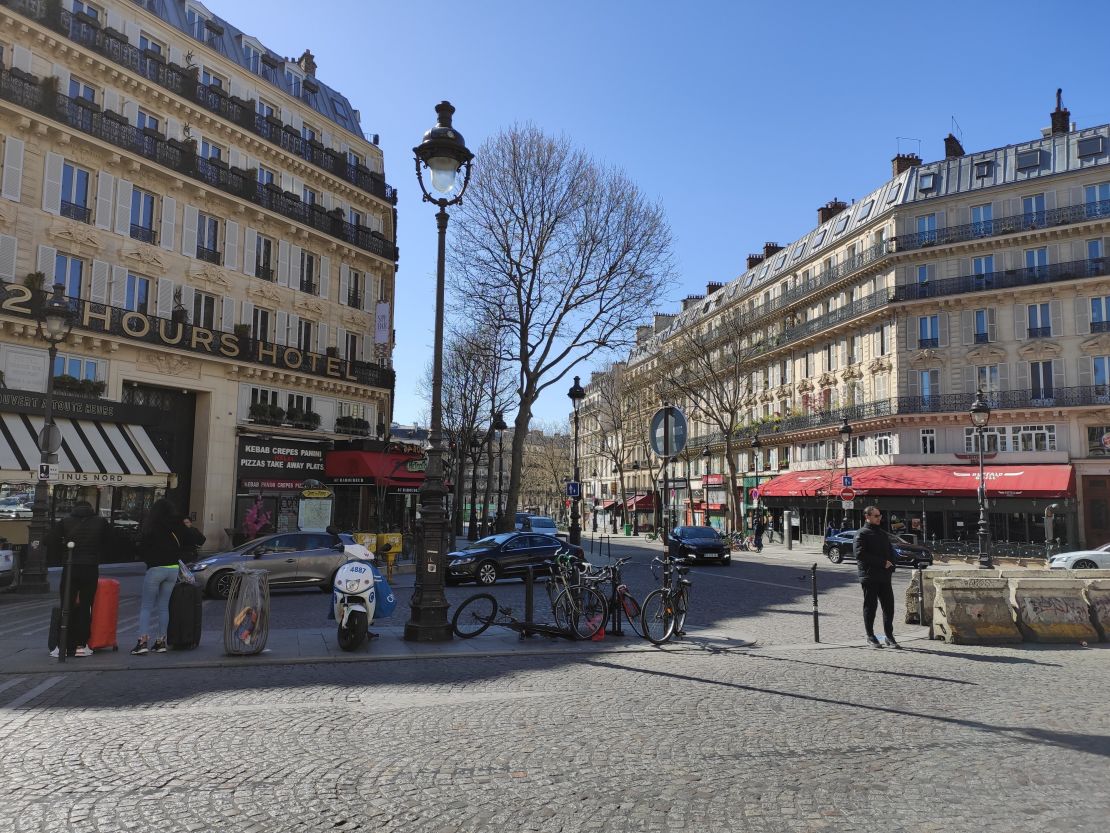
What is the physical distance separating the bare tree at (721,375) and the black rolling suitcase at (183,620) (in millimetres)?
32700

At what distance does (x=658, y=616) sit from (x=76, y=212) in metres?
21.9

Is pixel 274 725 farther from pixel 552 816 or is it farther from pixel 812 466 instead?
pixel 812 466

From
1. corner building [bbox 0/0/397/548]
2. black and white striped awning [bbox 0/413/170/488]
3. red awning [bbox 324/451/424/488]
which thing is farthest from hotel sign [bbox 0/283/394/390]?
red awning [bbox 324/451/424/488]

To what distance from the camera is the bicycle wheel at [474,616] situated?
35.7ft

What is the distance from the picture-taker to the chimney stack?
141 ft

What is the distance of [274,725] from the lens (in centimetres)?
602

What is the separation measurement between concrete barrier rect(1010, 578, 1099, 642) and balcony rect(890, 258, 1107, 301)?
30.9m

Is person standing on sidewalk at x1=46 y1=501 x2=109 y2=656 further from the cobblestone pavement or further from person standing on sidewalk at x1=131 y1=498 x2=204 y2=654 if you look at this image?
the cobblestone pavement

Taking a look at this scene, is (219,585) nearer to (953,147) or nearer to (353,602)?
(353,602)

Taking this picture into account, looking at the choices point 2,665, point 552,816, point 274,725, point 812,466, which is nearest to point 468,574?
point 2,665

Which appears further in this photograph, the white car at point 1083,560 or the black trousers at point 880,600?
the white car at point 1083,560

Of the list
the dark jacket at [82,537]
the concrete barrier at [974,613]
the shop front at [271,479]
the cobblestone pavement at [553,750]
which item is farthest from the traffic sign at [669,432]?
the shop front at [271,479]

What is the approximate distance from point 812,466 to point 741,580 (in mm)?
26469

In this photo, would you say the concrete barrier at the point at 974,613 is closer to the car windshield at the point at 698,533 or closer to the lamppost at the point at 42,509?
the lamppost at the point at 42,509
